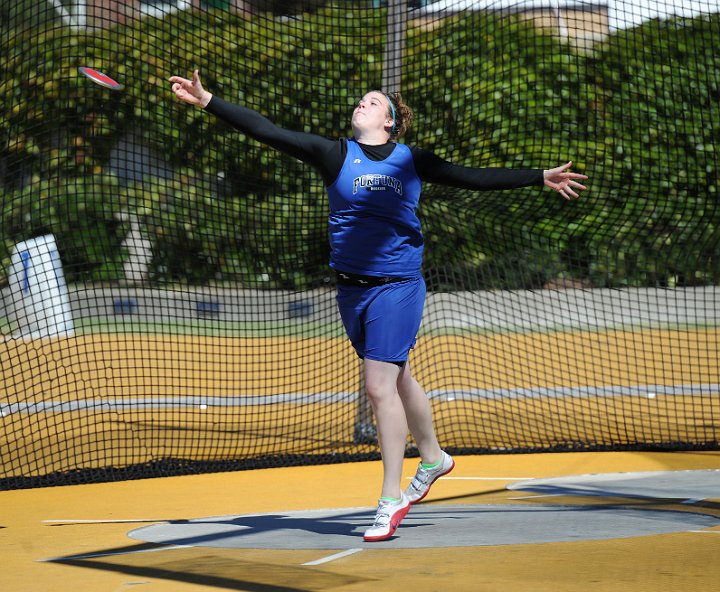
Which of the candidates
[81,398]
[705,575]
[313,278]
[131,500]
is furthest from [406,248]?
[81,398]

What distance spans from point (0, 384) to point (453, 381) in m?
4.99

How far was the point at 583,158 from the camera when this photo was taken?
9070mm

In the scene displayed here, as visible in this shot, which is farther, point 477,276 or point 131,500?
point 477,276

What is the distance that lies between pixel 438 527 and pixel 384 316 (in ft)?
3.50

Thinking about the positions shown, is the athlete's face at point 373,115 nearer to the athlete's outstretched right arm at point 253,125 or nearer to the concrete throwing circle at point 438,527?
the athlete's outstretched right arm at point 253,125

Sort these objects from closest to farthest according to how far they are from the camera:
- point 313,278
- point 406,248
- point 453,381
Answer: point 406,248, point 313,278, point 453,381

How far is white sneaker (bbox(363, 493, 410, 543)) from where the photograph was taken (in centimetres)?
477

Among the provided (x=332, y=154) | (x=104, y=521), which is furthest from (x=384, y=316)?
(x=104, y=521)

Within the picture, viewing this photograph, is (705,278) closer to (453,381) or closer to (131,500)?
(453,381)

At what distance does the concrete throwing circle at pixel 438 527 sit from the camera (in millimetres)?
4793

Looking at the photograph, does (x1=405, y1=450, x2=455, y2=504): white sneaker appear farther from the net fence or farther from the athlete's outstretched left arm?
the net fence

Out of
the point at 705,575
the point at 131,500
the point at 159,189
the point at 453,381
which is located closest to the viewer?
the point at 705,575

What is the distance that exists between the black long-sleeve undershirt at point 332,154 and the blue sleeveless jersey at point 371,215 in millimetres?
60

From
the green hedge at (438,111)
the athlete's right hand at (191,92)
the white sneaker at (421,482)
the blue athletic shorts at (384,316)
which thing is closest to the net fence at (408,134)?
the green hedge at (438,111)
